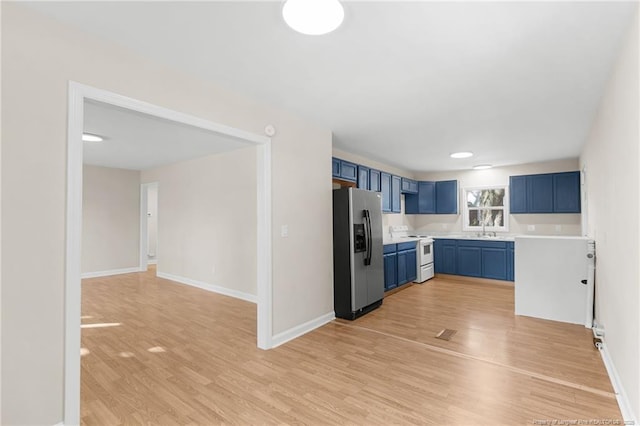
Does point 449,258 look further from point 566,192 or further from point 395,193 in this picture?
point 566,192

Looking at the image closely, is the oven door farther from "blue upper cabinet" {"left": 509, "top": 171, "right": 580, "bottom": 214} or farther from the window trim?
"blue upper cabinet" {"left": 509, "top": 171, "right": 580, "bottom": 214}

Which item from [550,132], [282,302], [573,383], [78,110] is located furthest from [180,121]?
[550,132]

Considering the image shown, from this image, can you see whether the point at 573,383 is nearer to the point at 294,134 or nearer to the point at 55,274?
the point at 294,134

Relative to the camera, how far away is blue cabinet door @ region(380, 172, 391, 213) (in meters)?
6.04

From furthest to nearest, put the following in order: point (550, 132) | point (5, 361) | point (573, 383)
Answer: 1. point (550, 132)
2. point (573, 383)
3. point (5, 361)

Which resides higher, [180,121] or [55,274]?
[180,121]

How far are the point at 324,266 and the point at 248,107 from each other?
80.0 inches

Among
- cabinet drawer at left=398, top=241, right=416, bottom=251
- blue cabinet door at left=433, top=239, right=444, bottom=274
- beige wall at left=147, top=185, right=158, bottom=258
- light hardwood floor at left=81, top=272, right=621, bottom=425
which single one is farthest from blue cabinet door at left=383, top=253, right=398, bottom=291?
beige wall at left=147, top=185, right=158, bottom=258

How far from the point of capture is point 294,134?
136 inches

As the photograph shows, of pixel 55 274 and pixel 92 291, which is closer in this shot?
pixel 55 274

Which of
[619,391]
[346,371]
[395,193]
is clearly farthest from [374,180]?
[619,391]

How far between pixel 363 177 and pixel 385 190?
0.95m

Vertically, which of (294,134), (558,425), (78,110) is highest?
(294,134)

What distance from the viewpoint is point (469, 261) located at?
638 cm
